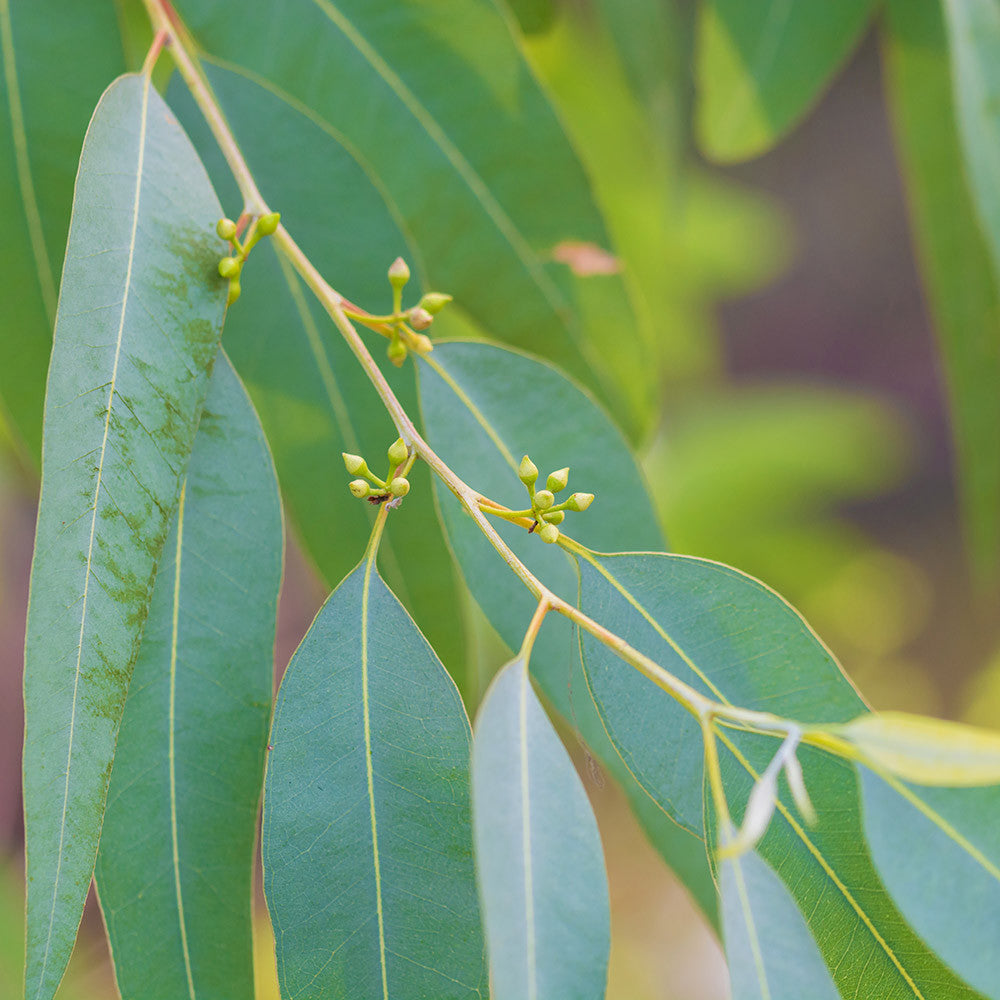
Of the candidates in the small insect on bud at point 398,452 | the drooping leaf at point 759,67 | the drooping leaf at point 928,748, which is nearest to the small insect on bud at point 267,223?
the small insect on bud at point 398,452

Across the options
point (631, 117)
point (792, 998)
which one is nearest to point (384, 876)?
point (792, 998)

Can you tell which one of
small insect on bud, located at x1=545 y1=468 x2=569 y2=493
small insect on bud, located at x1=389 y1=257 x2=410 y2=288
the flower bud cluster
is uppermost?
small insect on bud, located at x1=389 y1=257 x2=410 y2=288

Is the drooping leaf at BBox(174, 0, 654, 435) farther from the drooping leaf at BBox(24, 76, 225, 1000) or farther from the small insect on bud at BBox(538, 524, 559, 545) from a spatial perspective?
the small insect on bud at BBox(538, 524, 559, 545)

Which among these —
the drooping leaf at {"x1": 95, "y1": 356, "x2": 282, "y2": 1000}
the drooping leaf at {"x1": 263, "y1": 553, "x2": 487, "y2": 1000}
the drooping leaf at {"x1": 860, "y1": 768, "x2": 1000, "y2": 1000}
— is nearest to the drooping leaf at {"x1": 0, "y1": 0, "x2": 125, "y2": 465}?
the drooping leaf at {"x1": 95, "y1": 356, "x2": 282, "y2": 1000}

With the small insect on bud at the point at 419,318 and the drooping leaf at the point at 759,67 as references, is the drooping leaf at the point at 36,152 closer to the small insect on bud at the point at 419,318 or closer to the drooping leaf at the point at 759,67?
the small insect on bud at the point at 419,318

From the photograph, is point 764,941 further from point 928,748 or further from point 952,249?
point 952,249
